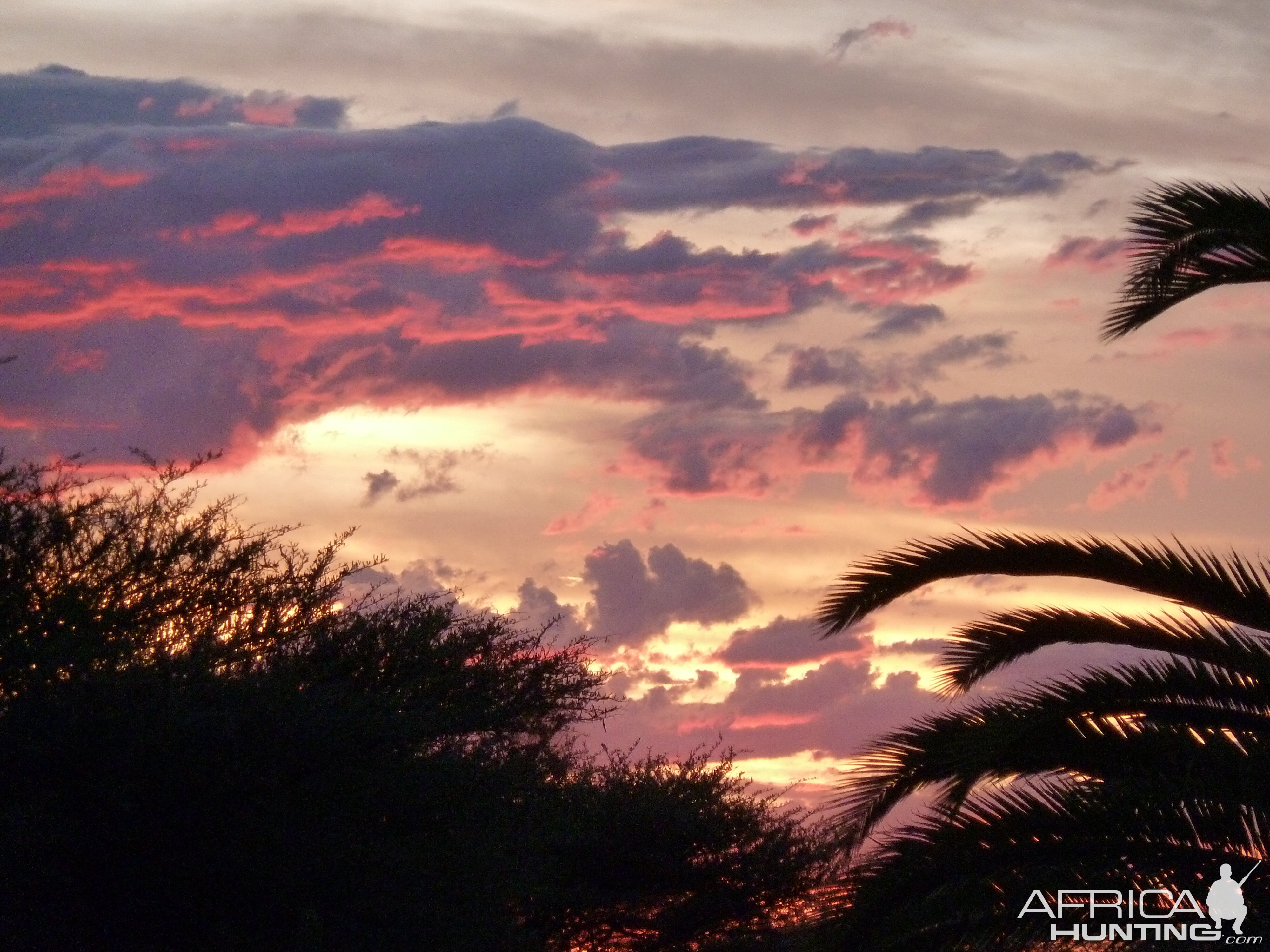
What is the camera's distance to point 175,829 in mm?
13438

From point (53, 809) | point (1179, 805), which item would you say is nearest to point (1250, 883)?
point (1179, 805)

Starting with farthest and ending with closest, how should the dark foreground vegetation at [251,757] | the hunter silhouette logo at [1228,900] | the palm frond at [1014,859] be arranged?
the dark foreground vegetation at [251,757], the palm frond at [1014,859], the hunter silhouette logo at [1228,900]

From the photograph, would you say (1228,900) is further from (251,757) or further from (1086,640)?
(251,757)

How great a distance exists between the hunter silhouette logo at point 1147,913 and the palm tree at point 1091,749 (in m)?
0.08

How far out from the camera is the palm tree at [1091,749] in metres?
9.18

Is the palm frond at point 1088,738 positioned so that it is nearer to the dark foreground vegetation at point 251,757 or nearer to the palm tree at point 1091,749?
the palm tree at point 1091,749

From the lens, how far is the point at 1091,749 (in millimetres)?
10367

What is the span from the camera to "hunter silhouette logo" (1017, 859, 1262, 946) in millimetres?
8773

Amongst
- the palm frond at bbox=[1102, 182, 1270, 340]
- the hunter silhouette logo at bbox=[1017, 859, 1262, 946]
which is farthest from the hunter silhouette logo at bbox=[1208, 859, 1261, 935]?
the palm frond at bbox=[1102, 182, 1270, 340]

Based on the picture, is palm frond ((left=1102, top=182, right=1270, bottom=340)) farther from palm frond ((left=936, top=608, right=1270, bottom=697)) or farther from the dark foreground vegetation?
the dark foreground vegetation

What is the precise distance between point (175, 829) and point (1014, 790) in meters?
7.68

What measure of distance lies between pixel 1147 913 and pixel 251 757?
811 cm

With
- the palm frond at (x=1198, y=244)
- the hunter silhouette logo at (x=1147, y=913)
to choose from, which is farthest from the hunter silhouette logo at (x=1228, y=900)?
the palm frond at (x=1198, y=244)

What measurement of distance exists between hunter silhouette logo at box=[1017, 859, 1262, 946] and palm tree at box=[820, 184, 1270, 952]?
0.08m
